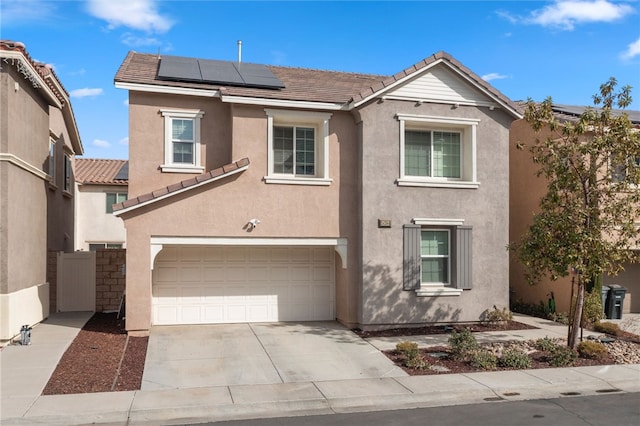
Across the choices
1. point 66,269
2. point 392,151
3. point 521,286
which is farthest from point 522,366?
point 66,269

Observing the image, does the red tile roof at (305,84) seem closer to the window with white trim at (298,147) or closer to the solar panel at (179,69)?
the solar panel at (179,69)

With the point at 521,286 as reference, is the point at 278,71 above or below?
above

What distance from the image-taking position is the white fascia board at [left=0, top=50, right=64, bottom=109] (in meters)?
11.7

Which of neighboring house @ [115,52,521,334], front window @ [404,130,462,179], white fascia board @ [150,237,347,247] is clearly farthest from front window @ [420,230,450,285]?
white fascia board @ [150,237,347,247]

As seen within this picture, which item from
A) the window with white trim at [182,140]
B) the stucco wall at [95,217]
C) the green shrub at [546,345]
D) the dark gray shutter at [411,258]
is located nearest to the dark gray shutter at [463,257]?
the dark gray shutter at [411,258]

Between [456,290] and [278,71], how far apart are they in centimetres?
850

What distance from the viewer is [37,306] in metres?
14.1

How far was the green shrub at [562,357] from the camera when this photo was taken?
35.3ft

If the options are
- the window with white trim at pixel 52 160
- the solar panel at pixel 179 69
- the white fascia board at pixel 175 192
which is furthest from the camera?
the window with white trim at pixel 52 160

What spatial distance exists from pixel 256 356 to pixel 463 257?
20.8 ft

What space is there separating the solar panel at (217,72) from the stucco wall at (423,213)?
313 centimetres

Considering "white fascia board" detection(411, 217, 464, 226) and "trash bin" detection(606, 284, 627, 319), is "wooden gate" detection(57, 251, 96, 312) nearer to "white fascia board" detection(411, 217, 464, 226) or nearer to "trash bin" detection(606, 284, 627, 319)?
"white fascia board" detection(411, 217, 464, 226)

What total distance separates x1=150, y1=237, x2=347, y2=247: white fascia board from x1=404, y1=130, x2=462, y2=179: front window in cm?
284

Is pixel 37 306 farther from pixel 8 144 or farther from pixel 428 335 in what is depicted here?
pixel 428 335
